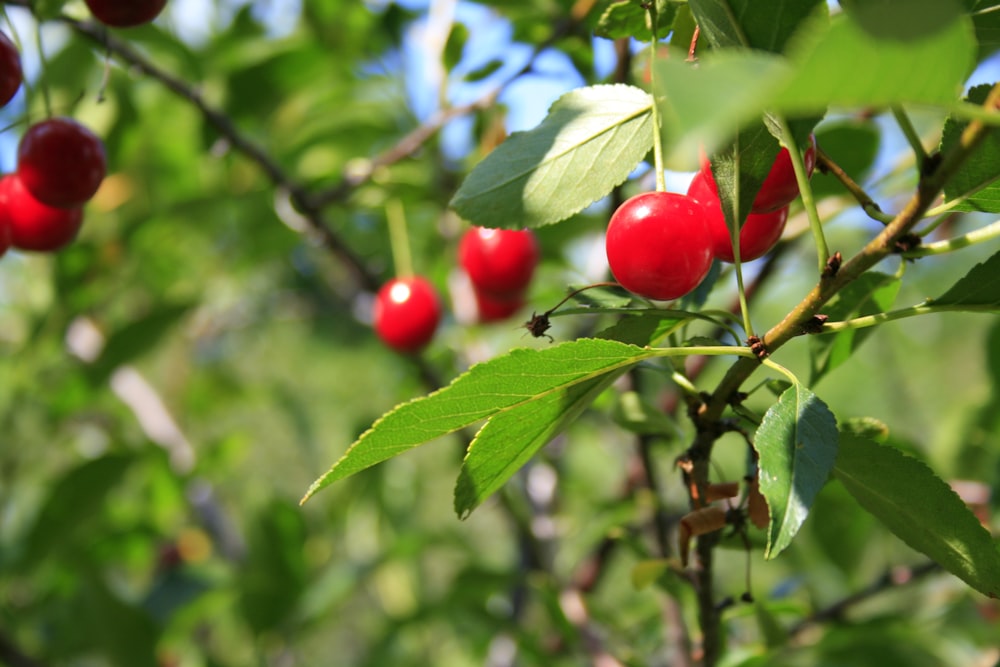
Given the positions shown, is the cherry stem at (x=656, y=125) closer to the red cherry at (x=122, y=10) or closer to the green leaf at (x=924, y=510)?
the green leaf at (x=924, y=510)

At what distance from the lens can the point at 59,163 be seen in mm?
919

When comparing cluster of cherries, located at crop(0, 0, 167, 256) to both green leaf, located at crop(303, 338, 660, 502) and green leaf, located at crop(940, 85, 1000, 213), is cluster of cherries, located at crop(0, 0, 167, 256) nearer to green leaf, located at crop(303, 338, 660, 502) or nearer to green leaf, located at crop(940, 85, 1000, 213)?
green leaf, located at crop(303, 338, 660, 502)

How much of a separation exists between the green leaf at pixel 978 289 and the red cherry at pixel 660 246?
0.15m

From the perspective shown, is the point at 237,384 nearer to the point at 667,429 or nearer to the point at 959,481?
the point at 959,481

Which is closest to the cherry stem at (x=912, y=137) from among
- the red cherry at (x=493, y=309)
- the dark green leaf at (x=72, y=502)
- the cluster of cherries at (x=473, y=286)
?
the cluster of cherries at (x=473, y=286)

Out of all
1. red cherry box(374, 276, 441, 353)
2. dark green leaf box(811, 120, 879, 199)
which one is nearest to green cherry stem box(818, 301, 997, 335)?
dark green leaf box(811, 120, 879, 199)

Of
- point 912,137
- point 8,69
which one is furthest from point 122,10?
point 912,137

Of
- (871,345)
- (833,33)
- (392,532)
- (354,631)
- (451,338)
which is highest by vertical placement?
(833,33)

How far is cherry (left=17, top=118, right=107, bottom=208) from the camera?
92cm

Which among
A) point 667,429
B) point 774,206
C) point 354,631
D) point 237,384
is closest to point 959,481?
point 667,429

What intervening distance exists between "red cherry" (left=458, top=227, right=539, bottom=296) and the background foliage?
14 centimetres

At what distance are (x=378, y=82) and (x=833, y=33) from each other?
167 centimetres

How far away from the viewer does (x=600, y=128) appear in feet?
2.16

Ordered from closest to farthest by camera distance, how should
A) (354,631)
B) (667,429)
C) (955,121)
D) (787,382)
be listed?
(955,121) → (787,382) → (667,429) → (354,631)
